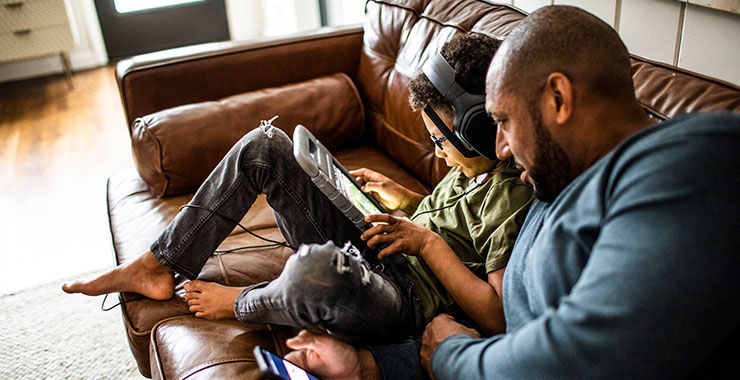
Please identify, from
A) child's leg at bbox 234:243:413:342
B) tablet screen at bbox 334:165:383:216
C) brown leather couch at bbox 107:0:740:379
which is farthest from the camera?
tablet screen at bbox 334:165:383:216

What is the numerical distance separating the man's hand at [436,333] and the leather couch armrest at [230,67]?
52.1 inches

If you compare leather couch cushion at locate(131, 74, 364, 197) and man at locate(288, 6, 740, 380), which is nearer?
man at locate(288, 6, 740, 380)

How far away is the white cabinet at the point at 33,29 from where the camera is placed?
3936 millimetres

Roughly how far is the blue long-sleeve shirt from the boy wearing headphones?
34 cm

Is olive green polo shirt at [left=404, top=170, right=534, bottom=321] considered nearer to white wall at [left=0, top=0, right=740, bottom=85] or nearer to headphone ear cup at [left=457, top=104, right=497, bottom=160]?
headphone ear cup at [left=457, top=104, right=497, bottom=160]

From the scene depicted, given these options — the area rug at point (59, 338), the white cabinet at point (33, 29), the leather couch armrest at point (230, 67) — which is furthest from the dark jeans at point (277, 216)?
the white cabinet at point (33, 29)

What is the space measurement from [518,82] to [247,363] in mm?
729

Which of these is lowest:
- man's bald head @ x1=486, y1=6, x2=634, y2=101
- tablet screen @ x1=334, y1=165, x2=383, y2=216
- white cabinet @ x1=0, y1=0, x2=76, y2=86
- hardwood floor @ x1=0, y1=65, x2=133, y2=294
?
hardwood floor @ x1=0, y1=65, x2=133, y2=294

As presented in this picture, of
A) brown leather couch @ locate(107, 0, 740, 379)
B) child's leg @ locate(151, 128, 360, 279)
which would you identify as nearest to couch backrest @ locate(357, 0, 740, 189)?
brown leather couch @ locate(107, 0, 740, 379)

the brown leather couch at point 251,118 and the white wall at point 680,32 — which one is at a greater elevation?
the white wall at point 680,32

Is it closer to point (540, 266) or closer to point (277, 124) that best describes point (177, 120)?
point (277, 124)

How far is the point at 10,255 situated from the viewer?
2.43m

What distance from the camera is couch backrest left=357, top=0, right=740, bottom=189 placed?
164cm

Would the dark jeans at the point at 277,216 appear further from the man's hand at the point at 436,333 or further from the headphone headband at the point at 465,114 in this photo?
the headphone headband at the point at 465,114
